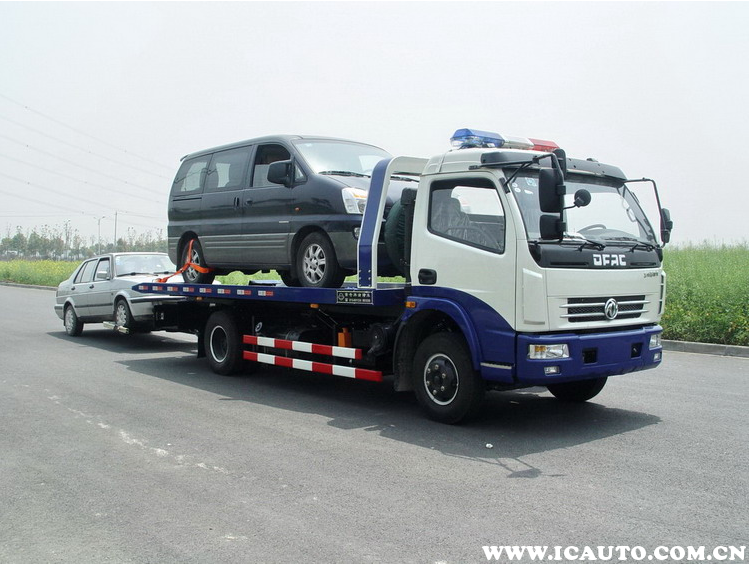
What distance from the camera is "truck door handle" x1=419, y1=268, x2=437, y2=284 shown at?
6.96 metres

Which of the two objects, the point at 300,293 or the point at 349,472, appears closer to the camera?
the point at 349,472

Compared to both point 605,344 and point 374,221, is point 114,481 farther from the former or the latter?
point 605,344

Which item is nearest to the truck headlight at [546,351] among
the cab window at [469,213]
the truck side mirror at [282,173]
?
the cab window at [469,213]

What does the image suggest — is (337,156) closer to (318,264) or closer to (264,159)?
(264,159)

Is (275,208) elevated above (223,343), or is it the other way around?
(275,208)

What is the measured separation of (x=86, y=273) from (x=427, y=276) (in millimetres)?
9804

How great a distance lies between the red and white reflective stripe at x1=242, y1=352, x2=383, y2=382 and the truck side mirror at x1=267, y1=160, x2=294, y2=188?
83.3 inches

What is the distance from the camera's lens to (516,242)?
20.6 feet

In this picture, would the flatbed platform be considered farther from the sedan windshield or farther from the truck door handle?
the sedan windshield

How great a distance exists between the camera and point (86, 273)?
1460 centimetres

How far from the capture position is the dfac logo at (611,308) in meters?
6.59

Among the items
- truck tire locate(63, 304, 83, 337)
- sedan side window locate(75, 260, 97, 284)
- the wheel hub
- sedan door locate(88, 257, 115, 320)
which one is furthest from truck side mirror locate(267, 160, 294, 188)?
truck tire locate(63, 304, 83, 337)

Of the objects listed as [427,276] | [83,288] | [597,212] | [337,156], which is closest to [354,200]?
[337,156]

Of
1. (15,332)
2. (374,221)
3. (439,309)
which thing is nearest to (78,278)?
(15,332)
